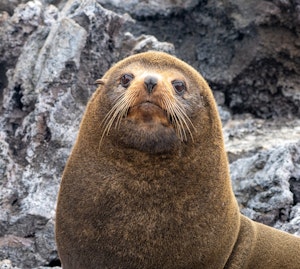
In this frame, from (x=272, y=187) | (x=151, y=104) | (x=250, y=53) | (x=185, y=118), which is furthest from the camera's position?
(x=250, y=53)

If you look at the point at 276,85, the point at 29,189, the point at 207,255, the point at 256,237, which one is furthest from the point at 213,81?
the point at 207,255

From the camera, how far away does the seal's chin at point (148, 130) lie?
5.10m

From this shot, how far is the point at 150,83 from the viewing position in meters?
5.11

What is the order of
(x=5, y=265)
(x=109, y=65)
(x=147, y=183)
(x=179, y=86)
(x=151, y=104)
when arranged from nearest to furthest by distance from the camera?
(x=151, y=104), (x=147, y=183), (x=179, y=86), (x=5, y=265), (x=109, y=65)

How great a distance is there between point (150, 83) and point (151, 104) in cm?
15

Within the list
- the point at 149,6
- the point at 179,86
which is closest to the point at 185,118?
the point at 179,86

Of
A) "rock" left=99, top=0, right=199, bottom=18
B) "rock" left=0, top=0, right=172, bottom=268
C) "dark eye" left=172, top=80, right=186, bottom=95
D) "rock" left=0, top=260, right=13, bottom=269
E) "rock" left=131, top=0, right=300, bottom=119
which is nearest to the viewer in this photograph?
"dark eye" left=172, top=80, right=186, bottom=95

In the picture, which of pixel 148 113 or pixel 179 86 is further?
pixel 179 86

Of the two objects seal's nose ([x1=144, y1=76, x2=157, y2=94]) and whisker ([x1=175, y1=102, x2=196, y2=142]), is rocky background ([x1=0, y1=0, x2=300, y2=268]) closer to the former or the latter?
whisker ([x1=175, y1=102, x2=196, y2=142])

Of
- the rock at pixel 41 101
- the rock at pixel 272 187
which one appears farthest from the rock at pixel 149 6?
the rock at pixel 272 187

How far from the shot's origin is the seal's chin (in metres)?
5.10

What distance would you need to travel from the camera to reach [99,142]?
17.6 feet

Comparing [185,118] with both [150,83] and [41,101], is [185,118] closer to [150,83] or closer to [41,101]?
[150,83]

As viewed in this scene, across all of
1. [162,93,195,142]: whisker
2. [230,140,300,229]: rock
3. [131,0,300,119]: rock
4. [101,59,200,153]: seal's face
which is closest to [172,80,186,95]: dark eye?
[101,59,200,153]: seal's face
